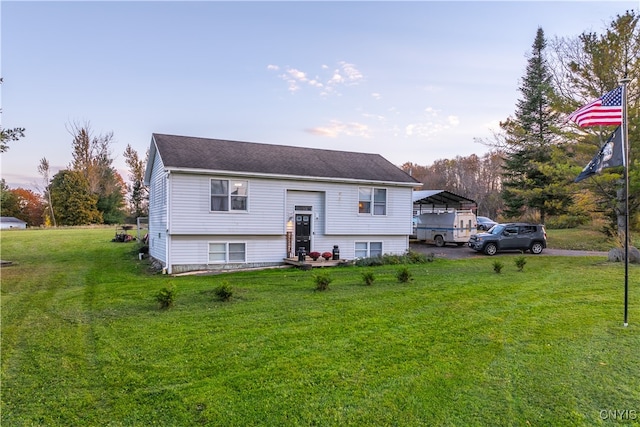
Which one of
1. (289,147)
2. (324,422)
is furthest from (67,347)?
(289,147)

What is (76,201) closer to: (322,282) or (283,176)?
(283,176)

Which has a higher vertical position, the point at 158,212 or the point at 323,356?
the point at 158,212

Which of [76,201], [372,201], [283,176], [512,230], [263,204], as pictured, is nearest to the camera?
[263,204]

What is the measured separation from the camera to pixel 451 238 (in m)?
22.1

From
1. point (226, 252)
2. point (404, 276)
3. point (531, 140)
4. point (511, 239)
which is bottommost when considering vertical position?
point (404, 276)

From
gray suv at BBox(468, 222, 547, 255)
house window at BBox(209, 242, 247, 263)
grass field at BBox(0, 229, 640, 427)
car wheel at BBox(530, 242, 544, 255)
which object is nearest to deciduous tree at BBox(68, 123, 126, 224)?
house window at BBox(209, 242, 247, 263)

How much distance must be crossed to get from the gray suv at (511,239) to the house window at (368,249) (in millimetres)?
5691

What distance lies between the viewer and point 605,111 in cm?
717

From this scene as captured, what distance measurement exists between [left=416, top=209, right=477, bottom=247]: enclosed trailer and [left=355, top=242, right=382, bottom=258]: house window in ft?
24.5

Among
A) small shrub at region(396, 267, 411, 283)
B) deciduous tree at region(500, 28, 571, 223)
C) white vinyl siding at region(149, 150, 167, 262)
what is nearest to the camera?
small shrub at region(396, 267, 411, 283)

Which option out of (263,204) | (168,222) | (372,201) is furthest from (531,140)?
(168,222)

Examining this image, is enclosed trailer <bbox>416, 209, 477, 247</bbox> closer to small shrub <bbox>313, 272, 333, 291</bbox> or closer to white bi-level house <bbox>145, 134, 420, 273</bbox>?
white bi-level house <bbox>145, 134, 420, 273</bbox>

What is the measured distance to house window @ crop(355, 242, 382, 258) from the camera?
16.3 metres

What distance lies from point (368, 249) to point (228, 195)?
6637 mm
